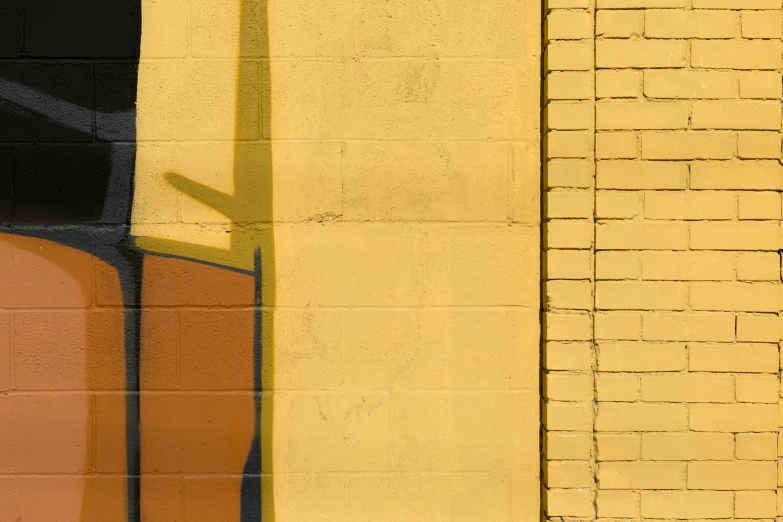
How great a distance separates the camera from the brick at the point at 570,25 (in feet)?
6.99

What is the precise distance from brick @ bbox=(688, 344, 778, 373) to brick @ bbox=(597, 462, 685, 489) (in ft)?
Answer: 1.14

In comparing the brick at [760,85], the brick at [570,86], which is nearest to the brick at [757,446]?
the brick at [760,85]

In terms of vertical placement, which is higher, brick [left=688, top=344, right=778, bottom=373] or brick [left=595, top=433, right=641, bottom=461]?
brick [left=688, top=344, right=778, bottom=373]

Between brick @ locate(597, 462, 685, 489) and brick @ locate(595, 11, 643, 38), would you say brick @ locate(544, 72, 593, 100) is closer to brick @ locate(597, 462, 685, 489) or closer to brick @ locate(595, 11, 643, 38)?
brick @ locate(595, 11, 643, 38)

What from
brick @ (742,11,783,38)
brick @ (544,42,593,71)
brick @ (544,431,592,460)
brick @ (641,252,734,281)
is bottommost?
brick @ (544,431,592,460)

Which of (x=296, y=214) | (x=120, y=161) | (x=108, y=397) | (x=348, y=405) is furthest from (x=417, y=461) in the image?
(x=120, y=161)

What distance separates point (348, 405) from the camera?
88.8 inches

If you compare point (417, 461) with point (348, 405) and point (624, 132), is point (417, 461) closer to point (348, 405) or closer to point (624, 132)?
point (348, 405)

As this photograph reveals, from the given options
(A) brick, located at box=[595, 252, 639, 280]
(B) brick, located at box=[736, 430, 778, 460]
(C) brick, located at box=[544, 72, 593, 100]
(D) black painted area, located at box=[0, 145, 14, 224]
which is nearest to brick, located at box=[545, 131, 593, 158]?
(C) brick, located at box=[544, 72, 593, 100]

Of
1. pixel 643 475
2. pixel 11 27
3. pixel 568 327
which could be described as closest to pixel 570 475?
pixel 643 475

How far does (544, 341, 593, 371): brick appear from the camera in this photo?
2.14 meters

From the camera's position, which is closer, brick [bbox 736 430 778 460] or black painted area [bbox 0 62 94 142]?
brick [bbox 736 430 778 460]

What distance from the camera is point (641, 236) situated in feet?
6.97

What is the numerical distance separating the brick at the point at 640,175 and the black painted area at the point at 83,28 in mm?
1659
